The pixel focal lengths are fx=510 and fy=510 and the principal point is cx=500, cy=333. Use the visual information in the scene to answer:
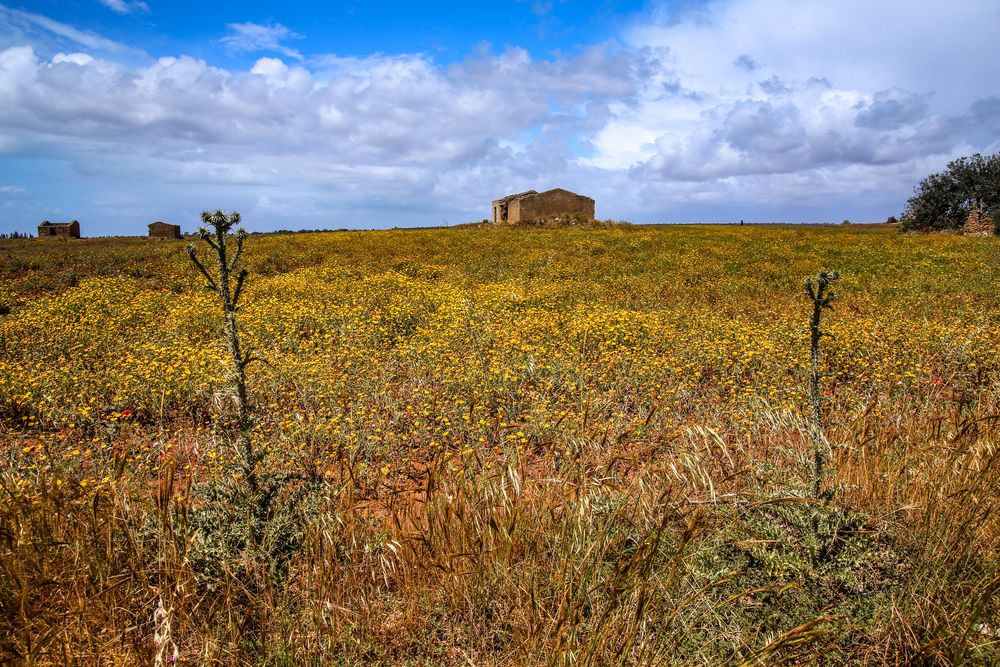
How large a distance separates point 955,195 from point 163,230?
60.4 m

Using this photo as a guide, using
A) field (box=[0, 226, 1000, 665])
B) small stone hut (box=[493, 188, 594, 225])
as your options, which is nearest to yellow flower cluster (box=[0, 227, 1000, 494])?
field (box=[0, 226, 1000, 665])

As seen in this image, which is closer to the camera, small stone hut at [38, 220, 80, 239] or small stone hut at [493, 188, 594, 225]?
small stone hut at [38, 220, 80, 239]

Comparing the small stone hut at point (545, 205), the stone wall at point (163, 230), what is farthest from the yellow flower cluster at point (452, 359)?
the small stone hut at point (545, 205)

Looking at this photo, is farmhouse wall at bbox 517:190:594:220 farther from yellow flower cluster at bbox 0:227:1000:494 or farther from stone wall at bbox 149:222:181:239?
yellow flower cluster at bbox 0:227:1000:494

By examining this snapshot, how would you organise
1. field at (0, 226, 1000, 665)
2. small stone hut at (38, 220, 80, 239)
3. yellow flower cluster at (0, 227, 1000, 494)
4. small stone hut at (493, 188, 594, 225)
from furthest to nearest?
small stone hut at (493, 188, 594, 225)
small stone hut at (38, 220, 80, 239)
yellow flower cluster at (0, 227, 1000, 494)
field at (0, 226, 1000, 665)

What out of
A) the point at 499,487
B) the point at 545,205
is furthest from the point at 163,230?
the point at 499,487

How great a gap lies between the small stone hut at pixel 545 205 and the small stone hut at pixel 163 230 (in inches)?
993

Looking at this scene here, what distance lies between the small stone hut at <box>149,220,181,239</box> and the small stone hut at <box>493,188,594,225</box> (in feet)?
82.8

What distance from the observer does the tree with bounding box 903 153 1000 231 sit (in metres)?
39.0

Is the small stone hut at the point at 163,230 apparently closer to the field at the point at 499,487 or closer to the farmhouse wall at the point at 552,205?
the farmhouse wall at the point at 552,205

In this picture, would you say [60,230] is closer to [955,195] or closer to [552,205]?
[552,205]

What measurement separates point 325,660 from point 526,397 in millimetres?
4398

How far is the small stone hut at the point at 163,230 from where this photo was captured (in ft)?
121

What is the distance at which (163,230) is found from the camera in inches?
1470
